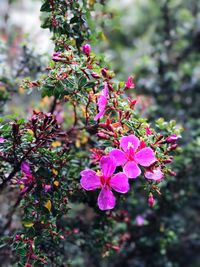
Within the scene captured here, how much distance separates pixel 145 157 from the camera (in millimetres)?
1537

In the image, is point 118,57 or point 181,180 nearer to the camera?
point 181,180

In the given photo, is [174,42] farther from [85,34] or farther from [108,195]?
[108,195]

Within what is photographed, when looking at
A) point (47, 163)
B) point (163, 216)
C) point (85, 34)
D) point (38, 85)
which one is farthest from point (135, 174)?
point (163, 216)

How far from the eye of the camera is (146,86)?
3.57 metres

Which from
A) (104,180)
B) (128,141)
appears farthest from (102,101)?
(104,180)

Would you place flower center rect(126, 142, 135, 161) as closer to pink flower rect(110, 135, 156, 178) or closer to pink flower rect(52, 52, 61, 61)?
pink flower rect(110, 135, 156, 178)

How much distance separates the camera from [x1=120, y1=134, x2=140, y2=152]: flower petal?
153 cm

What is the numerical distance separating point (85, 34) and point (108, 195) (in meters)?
0.86

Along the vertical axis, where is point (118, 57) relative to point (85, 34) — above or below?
above

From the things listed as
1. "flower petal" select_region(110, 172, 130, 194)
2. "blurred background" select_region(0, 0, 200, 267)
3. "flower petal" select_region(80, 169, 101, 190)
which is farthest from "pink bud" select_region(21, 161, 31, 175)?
"blurred background" select_region(0, 0, 200, 267)

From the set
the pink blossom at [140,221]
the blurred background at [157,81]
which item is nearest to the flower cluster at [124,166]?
the blurred background at [157,81]

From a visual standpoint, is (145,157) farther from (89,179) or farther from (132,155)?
(89,179)

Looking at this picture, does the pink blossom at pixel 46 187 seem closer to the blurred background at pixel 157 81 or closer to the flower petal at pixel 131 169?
the flower petal at pixel 131 169

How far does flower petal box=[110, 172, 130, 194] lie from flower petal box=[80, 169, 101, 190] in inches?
2.6
